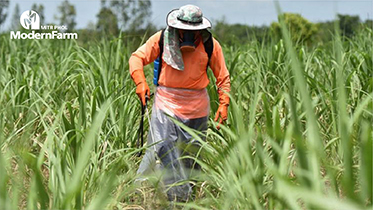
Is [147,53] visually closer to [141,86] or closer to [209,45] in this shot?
[141,86]

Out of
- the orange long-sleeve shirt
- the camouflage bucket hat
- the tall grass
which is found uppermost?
the camouflage bucket hat

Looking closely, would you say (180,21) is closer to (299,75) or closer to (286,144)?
(286,144)

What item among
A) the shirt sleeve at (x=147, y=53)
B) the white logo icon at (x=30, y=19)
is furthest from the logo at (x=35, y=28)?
the shirt sleeve at (x=147, y=53)

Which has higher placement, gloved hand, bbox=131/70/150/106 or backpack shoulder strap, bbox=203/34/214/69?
backpack shoulder strap, bbox=203/34/214/69

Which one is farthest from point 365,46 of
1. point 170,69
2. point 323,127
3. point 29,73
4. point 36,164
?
point 36,164

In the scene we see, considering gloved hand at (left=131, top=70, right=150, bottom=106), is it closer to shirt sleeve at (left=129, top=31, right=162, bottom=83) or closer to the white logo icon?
shirt sleeve at (left=129, top=31, right=162, bottom=83)

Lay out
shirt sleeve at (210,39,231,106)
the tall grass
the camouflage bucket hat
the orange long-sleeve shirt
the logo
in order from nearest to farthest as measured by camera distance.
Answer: the tall grass → the camouflage bucket hat → the orange long-sleeve shirt → shirt sleeve at (210,39,231,106) → the logo

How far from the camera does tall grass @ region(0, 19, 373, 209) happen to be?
1.31 m

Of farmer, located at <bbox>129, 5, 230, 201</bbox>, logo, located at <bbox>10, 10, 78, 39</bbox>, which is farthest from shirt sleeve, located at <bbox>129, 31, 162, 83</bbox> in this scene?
logo, located at <bbox>10, 10, 78, 39</bbox>

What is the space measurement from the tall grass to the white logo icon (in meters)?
0.56

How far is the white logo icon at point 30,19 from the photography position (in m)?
6.82

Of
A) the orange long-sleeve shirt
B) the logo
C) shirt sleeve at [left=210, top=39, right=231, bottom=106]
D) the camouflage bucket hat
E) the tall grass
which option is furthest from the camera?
the logo

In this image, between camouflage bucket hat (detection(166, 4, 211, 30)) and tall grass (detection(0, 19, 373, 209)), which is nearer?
tall grass (detection(0, 19, 373, 209))

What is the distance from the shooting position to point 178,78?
2996 millimetres
